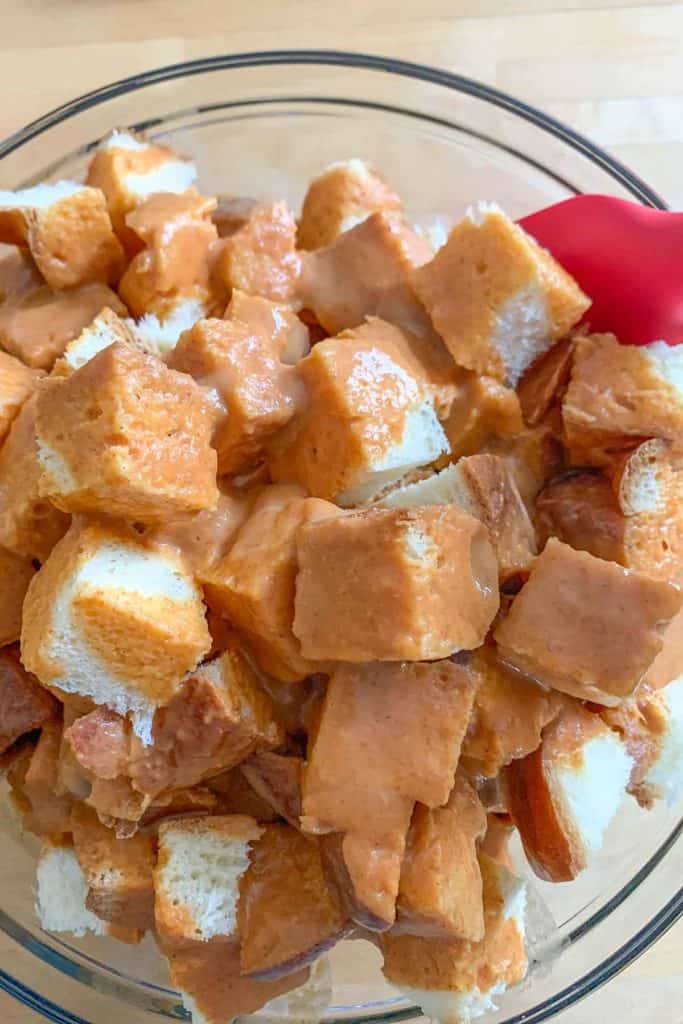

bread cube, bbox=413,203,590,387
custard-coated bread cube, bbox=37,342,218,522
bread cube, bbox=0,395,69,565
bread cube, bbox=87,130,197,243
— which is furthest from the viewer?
bread cube, bbox=87,130,197,243

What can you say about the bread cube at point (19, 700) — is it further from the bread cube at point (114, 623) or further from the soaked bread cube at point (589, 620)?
the soaked bread cube at point (589, 620)

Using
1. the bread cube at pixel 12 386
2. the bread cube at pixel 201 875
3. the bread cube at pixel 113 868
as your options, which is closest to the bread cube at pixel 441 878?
the bread cube at pixel 201 875

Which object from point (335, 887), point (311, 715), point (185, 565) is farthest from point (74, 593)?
point (335, 887)

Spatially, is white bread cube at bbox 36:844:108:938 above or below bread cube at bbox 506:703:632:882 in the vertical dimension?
below

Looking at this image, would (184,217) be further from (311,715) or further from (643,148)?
(643,148)

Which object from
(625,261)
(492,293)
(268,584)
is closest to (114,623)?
(268,584)

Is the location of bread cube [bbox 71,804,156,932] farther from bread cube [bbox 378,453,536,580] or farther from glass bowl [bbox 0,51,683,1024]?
bread cube [bbox 378,453,536,580]

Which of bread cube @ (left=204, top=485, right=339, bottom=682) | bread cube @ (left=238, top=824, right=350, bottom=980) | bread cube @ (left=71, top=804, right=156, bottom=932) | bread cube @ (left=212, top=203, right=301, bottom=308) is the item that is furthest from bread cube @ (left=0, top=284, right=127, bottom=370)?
bread cube @ (left=238, top=824, right=350, bottom=980)

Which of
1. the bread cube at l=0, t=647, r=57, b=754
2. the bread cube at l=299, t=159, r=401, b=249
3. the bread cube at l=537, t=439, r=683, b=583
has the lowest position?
the bread cube at l=0, t=647, r=57, b=754
